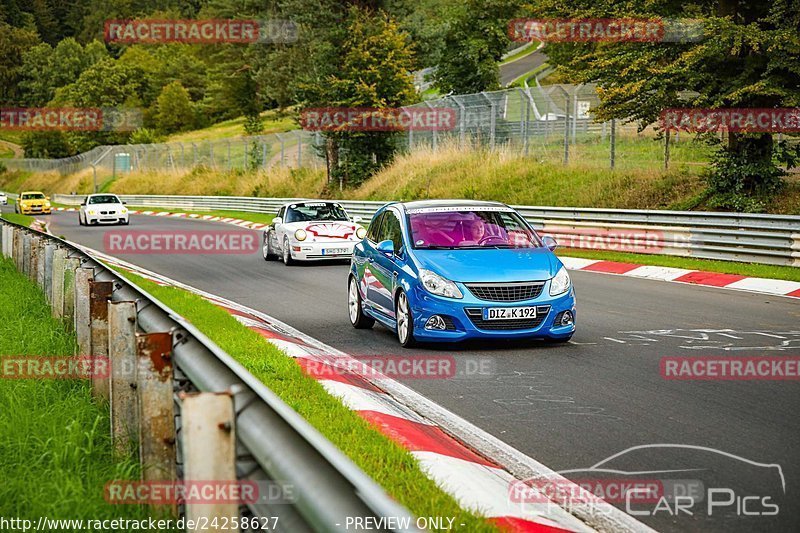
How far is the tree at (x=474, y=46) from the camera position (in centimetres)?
5884

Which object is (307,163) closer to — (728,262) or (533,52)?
(728,262)

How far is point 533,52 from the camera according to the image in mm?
99312

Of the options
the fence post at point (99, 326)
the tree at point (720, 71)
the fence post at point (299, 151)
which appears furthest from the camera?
the fence post at point (299, 151)

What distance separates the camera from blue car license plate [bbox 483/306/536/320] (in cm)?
1026

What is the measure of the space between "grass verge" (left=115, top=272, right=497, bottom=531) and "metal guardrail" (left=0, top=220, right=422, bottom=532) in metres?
1.35

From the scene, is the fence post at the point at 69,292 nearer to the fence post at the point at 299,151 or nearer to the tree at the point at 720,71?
the tree at the point at 720,71

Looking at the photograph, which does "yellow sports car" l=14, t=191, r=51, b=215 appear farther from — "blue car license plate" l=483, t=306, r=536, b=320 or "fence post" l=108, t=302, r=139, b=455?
"fence post" l=108, t=302, r=139, b=455

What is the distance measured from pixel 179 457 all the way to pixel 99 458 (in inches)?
26.4

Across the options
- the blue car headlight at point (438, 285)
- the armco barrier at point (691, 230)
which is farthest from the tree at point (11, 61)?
the blue car headlight at point (438, 285)

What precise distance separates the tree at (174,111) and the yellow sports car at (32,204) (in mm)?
62660

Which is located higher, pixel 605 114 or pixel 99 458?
pixel 605 114

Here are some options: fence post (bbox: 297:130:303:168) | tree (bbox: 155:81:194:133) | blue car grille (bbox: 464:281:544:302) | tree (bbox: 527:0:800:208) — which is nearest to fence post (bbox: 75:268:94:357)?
blue car grille (bbox: 464:281:544:302)

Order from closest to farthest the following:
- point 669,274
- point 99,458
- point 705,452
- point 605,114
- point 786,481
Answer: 1. point 99,458
2. point 786,481
3. point 705,452
4. point 669,274
5. point 605,114

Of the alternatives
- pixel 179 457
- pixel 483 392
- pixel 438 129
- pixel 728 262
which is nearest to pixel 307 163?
pixel 438 129
